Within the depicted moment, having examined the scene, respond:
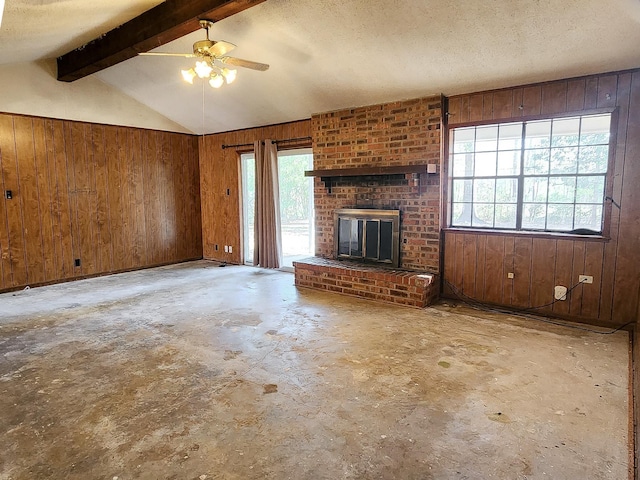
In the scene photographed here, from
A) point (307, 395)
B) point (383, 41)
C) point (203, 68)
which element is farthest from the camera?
point (383, 41)

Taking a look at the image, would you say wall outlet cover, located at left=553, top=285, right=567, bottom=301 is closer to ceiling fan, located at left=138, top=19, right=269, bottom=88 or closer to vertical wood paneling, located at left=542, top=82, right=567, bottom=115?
Answer: vertical wood paneling, located at left=542, top=82, right=567, bottom=115

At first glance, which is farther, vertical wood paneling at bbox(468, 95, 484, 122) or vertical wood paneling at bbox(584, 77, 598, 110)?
vertical wood paneling at bbox(468, 95, 484, 122)

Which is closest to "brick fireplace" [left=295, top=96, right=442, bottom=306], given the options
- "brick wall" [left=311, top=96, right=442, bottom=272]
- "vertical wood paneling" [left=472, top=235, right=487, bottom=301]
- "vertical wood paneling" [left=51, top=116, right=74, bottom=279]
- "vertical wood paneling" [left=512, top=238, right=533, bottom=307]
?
A: "brick wall" [left=311, top=96, right=442, bottom=272]

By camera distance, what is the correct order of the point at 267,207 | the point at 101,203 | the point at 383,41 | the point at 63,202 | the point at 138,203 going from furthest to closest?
1. the point at 138,203
2. the point at 267,207
3. the point at 101,203
4. the point at 63,202
5. the point at 383,41

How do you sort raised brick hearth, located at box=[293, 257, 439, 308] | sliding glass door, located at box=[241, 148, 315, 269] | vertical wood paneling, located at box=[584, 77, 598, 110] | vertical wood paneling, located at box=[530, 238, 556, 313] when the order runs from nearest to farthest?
vertical wood paneling, located at box=[584, 77, 598, 110] < vertical wood paneling, located at box=[530, 238, 556, 313] < raised brick hearth, located at box=[293, 257, 439, 308] < sliding glass door, located at box=[241, 148, 315, 269]

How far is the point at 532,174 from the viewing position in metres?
4.29

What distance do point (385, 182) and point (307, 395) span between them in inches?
128

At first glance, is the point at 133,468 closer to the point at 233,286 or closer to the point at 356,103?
the point at 233,286

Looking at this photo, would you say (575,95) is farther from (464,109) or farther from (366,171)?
(366,171)

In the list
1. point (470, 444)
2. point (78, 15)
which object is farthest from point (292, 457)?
point (78, 15)

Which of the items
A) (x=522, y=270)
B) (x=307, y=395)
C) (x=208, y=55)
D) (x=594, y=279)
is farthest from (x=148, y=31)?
(x=594, y=279)

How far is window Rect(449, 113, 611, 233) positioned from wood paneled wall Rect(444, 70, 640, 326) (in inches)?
5.8

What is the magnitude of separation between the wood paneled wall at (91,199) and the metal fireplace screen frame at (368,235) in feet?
11.1

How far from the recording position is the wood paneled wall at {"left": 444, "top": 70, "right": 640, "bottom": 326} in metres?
3.71
